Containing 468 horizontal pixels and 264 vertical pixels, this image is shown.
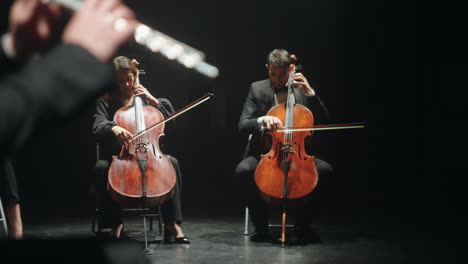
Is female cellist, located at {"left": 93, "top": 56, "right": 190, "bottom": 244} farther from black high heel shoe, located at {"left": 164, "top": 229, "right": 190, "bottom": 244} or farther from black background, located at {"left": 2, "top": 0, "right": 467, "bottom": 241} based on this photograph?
black background, located at {"left": 2, "top": 0, "right": 467, "bottom": 241}

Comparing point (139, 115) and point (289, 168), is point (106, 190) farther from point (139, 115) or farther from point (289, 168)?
point (289, 168)

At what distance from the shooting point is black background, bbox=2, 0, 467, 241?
197 inches

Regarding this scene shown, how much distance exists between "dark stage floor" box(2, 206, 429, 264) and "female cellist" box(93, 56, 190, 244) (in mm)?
147

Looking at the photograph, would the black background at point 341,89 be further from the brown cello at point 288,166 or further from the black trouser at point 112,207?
the brown cello at point 288,166

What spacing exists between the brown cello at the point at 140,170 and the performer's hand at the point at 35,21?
217cm

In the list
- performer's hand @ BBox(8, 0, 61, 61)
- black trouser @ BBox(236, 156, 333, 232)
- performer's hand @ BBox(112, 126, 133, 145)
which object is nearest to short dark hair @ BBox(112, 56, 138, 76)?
performer's hand @ BBox(112, 126, 133, 145)

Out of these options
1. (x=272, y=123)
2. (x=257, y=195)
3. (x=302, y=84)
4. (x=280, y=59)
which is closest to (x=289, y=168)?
(x=272, y=123)

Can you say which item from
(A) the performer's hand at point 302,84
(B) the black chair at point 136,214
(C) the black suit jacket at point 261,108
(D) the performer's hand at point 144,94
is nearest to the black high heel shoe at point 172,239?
(B) the black chair at point 136,214

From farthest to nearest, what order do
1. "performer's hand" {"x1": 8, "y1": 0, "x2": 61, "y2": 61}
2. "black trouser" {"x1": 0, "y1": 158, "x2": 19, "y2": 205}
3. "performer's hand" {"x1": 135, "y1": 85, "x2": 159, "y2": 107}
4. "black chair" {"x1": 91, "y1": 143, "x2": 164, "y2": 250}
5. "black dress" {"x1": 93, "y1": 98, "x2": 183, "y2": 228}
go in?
"black chair" {"x1": 91, "y1": 143, "x2": 164, "y2": 250} < "black dress" {"x1": 93, "y1": 98, "x2": 183, "y2": 228} < "performer's hand" {"x1": 135, "y1": 85, "x2": 159, "y2": 107} < "black trouser" {"x1": 0, "y1": 158, "x2": 19, "y2": 205} < "performer's hand" {"x1": 8, "y1": 0, "x2": 61, "y2": 61}

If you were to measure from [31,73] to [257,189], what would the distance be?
2.74 m

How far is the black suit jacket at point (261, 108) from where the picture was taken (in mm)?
3232

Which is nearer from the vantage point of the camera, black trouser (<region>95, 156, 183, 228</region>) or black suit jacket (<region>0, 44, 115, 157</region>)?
black suit jacket (<region>0, 44, 115, 157</region>)

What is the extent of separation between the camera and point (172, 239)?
327cm

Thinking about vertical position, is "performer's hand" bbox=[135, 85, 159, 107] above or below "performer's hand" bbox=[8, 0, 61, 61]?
above
